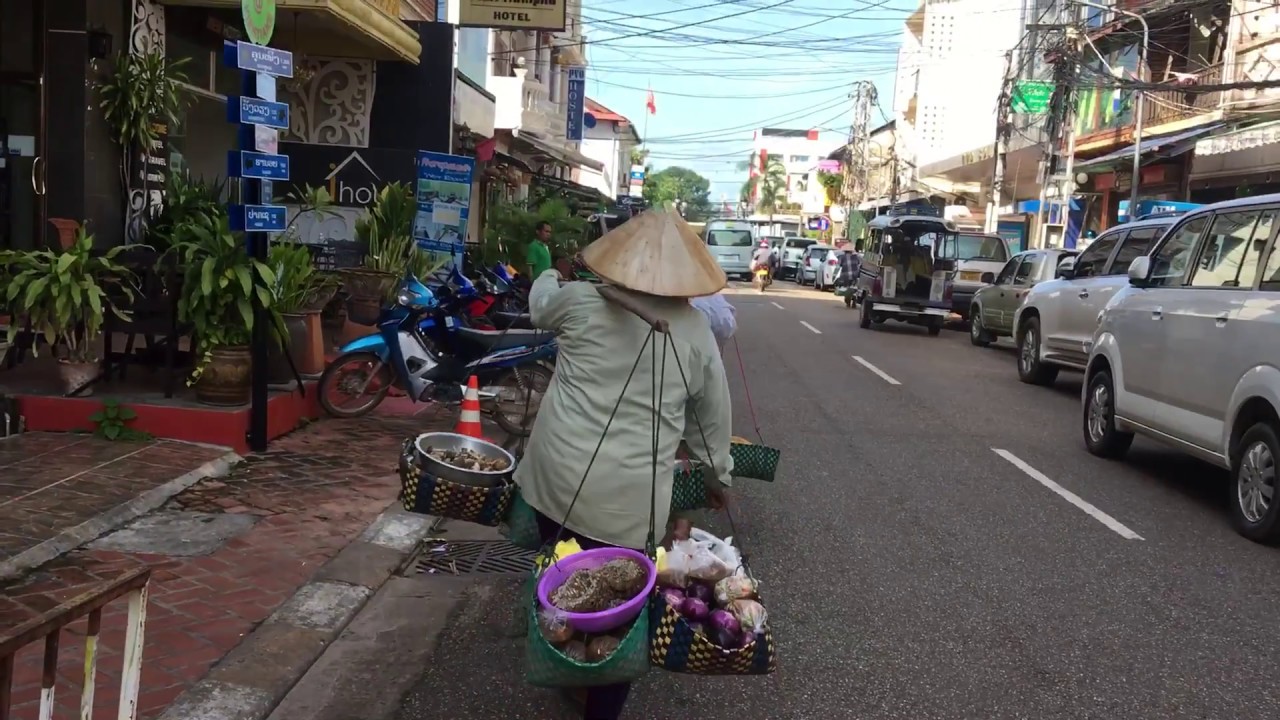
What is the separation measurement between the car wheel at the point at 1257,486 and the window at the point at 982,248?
17114mm

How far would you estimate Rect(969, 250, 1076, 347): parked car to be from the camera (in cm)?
1691

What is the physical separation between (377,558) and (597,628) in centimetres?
304

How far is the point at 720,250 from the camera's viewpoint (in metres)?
41.8

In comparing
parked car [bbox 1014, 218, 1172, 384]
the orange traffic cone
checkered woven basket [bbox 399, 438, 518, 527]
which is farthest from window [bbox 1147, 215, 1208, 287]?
checkered woven basket [bbox 399, 438, 518, 527]

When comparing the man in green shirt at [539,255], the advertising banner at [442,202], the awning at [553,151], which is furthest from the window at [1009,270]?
the awning at [553,151]

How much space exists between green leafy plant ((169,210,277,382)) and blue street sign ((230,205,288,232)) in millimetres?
330

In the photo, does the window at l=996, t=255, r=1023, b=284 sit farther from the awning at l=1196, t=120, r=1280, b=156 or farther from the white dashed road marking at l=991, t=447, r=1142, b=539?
the white dashed road marking at l=991, t=447, r=1142, b=539

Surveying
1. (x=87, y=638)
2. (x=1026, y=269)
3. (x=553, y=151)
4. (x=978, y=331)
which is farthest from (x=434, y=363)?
(x=553, y=151)

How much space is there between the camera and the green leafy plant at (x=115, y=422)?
7055 millimetres

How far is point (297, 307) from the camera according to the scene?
340 inches

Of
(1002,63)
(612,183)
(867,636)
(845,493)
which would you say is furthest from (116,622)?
(612,183)

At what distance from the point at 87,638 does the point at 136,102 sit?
8.41m

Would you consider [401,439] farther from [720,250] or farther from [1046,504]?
[720,250]

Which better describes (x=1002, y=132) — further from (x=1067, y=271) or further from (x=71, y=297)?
(x=71, y=297)
